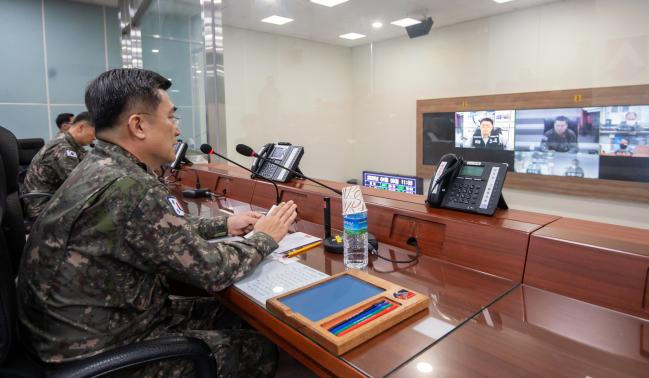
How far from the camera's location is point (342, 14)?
12.0 feet

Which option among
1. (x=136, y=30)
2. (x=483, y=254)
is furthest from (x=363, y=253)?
(x=136, y=30)

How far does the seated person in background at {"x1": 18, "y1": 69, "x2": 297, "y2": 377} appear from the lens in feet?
2.92

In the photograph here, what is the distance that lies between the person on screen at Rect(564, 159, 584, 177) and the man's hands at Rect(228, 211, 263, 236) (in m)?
2.03

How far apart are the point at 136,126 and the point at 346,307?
28.4 inches

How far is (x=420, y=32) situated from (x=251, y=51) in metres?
1.62

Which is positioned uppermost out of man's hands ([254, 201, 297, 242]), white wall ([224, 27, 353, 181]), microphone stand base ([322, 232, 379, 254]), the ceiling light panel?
the ceiling light panel

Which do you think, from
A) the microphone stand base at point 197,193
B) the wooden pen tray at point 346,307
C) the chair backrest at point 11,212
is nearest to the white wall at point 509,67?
the wooden pen tray at point 346,307

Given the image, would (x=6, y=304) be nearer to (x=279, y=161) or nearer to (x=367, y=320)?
(x=367, y=320)

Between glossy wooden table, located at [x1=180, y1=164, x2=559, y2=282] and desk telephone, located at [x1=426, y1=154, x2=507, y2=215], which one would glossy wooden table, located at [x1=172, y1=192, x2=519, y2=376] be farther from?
desk telephone, located at [x1=426, y1=154, x2=507, y2=215]

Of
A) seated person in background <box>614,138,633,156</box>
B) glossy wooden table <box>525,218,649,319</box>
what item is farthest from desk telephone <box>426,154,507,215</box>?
seated person in background <box>614,138,633,156</box>

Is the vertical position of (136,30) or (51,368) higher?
(136,30)

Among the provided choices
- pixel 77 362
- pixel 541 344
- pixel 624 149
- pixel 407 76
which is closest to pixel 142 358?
pixel 77 362

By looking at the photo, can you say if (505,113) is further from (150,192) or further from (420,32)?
(150,192)

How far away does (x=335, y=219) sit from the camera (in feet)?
5.06
